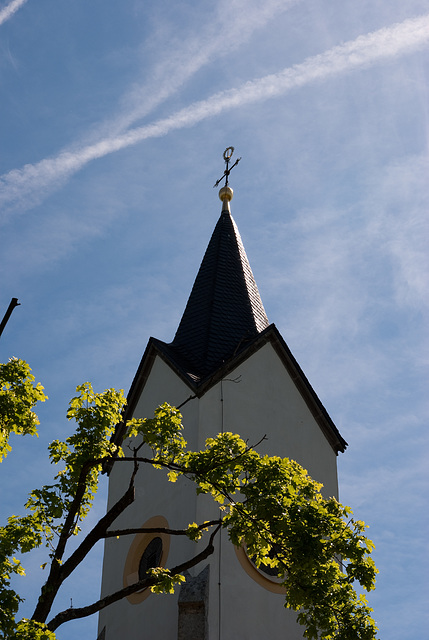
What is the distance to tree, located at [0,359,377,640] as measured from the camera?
36.0 ft

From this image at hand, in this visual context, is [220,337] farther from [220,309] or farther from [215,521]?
[215,521]

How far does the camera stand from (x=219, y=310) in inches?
905

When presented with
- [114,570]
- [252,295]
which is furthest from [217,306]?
[114,570]

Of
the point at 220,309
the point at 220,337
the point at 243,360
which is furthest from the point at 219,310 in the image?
the point at 243,360

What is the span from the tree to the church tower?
189 inches

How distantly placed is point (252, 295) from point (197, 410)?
19.3 ft

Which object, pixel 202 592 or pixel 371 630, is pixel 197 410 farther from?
pixel 371 630

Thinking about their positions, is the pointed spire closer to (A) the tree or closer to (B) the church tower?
(B) the church tower

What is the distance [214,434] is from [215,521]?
7.24 meters

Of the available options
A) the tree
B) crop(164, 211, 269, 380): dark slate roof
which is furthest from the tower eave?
the tree

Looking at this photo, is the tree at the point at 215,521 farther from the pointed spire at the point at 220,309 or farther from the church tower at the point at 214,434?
the pointed spire at the point at 220,309

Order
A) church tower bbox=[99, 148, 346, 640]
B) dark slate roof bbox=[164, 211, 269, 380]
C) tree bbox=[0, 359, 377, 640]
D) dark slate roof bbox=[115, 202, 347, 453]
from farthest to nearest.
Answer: dark slate roof bbox=[164, 211, 269, 380], dark slate roof bbox=[115, 202, 347, 453], church tower bbox=[99, 148, 346, 640], tree bbox=[0, 359, 377, 640]

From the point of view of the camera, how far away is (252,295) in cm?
2425

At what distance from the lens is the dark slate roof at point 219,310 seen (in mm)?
21391
